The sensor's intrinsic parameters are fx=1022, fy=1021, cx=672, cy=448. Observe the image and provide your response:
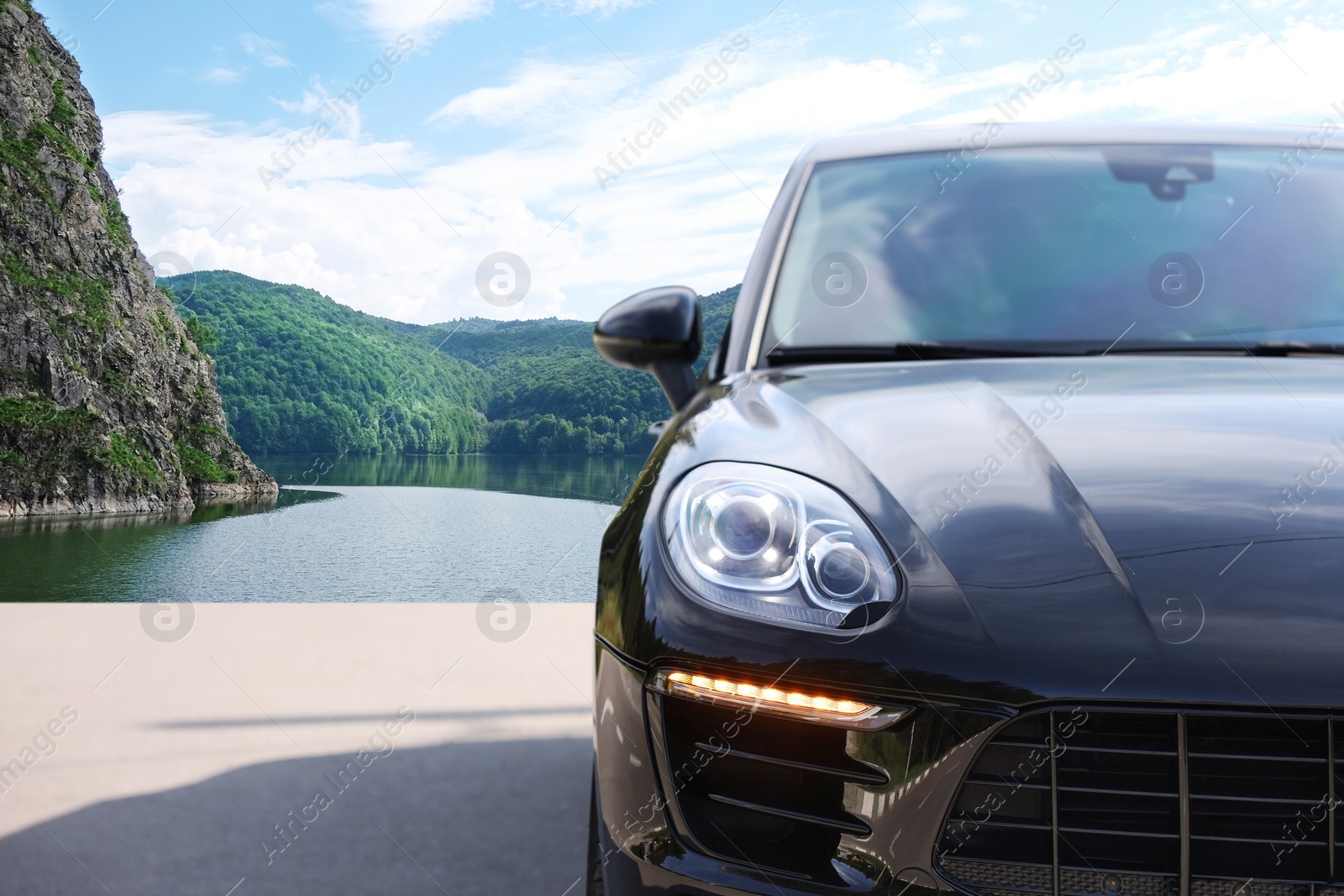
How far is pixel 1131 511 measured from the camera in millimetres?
1136

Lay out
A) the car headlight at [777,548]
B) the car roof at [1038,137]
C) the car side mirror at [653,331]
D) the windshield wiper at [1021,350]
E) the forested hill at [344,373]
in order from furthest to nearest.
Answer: the forested hill at [344,373] → the car roof at [1038,137] → the car side mirror at [653,331] → the windshield wiper at [1021,350] → the car headlight at [777,548]

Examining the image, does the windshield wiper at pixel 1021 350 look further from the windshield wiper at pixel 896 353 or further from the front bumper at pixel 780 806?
the front bumper at pixel 780 806

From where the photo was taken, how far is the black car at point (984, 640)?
99 cm

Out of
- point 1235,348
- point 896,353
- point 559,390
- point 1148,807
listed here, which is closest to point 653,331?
point 896,353

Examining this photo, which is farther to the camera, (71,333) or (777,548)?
(71,333)

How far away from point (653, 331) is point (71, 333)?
6806cm

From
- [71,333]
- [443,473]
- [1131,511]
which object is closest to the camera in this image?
[1131,511]

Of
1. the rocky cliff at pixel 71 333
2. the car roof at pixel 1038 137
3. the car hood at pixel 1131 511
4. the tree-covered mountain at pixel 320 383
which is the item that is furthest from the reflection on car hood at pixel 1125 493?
the tree-covered mountain at pixel 320 383

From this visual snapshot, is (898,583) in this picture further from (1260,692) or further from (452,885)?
(452,885)

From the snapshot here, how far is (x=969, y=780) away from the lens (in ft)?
3.31

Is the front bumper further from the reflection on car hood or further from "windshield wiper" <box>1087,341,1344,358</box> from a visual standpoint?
"windshield wiper" <box>1087,341,1344,358</box>

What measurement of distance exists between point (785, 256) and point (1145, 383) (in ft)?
2.40

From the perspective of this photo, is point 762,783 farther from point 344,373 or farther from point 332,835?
point 344,373

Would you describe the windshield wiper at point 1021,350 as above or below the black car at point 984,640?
above
